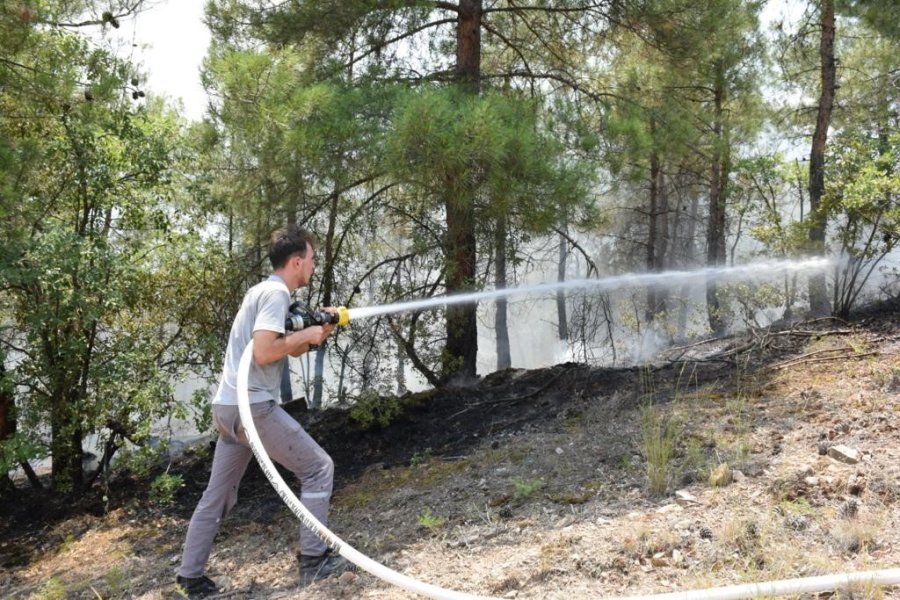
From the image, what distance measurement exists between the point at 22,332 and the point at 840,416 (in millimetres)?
6708

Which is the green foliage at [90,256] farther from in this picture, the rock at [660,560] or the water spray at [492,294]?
the rock at [660,560]

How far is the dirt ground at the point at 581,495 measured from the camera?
3.29 meters

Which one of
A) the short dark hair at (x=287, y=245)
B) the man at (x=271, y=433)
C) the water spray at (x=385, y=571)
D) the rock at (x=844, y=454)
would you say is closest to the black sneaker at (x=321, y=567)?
the man at (x=271, y=433)

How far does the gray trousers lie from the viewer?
3732 mm

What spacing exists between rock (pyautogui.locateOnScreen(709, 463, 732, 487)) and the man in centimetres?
198

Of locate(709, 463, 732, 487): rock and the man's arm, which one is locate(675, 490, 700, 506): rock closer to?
locate(709, 463, 732, 487): rock

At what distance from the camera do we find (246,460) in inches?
154

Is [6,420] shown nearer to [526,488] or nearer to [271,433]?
[271,433]

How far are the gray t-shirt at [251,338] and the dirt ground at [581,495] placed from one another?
3.28 ft

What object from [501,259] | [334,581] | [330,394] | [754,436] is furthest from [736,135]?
[334,581]

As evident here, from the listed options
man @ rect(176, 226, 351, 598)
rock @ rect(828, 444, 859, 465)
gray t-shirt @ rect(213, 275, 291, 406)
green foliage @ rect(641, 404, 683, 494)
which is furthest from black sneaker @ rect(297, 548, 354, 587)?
rock @ rect(828, 444, 859, 465)

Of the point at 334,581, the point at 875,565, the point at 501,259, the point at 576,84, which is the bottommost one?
the point at 334,581

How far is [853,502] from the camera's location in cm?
354

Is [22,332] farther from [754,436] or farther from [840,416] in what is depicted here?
[840,416]
